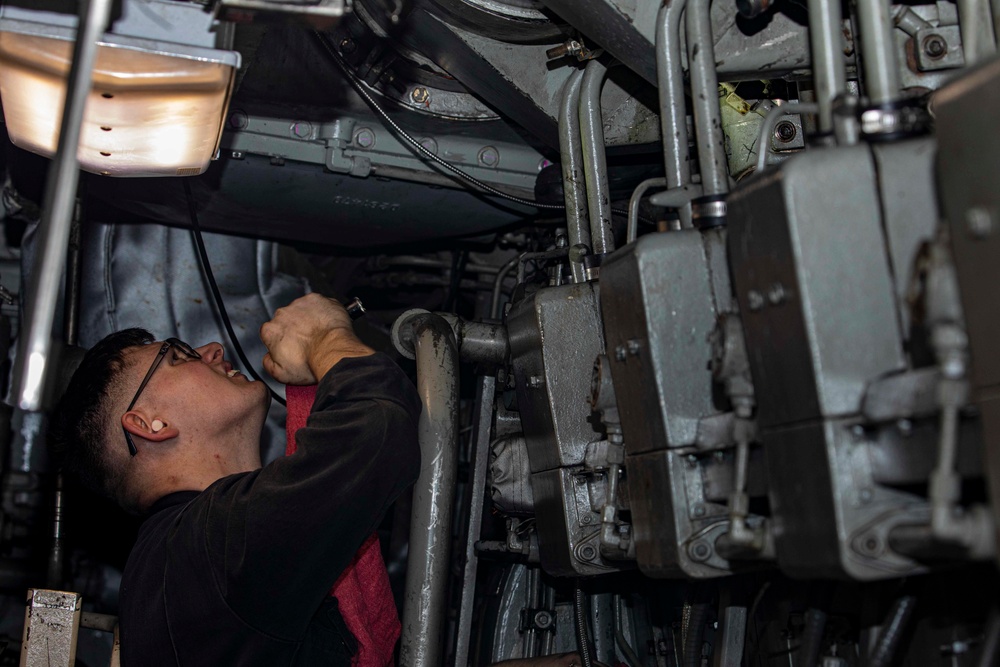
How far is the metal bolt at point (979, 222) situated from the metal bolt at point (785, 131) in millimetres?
955

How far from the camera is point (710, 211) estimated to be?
1.65m

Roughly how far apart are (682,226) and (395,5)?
91 cm

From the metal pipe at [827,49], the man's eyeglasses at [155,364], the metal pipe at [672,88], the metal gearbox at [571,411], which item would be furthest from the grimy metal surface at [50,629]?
the metal pipe at [827,49]

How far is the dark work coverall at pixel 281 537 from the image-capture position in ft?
6.32

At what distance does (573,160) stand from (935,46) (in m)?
0.80

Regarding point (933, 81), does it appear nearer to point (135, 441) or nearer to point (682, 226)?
point (682, 226)

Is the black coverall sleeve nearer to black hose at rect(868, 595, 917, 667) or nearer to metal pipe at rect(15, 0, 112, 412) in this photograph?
metal pipe at rect(15, 0, 112, 412)

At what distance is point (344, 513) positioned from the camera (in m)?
1.94

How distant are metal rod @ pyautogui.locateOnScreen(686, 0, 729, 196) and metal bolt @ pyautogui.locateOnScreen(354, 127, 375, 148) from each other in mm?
1200

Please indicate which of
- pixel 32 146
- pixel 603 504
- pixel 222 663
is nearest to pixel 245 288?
pixel 32 146

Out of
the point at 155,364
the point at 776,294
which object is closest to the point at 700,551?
the point at 776,294

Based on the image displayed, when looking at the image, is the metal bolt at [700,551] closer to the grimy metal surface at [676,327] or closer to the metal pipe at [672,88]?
the grimy metal surface at [676,327]

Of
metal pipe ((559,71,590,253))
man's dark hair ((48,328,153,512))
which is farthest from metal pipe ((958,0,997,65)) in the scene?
man's dark hair ((48,328,153,512))

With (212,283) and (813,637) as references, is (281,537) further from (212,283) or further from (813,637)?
(212,283)
